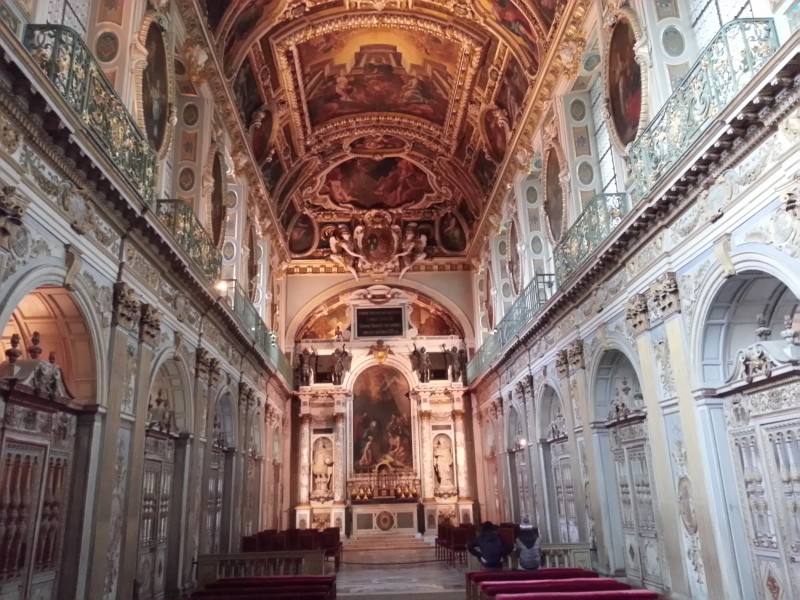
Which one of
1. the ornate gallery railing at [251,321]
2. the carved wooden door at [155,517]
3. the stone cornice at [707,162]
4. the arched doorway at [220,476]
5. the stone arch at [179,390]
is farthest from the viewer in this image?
the ornate gallery railing at [251,321]

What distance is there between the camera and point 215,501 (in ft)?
45.1

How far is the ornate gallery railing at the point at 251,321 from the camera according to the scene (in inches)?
566

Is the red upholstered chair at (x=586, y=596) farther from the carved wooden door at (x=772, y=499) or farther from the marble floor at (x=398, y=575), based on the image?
the marble floor at (x=398, y=575)

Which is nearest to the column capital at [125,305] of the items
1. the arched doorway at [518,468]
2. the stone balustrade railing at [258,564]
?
the stone balustrade railing at [258,564]

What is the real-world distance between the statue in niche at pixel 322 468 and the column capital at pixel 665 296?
1655 cm

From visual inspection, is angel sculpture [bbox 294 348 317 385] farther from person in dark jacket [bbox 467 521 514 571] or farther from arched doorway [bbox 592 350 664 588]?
person in dark jacket [bbox 467 521 514 571]

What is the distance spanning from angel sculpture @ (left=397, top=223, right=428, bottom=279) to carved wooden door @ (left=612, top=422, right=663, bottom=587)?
1431cm

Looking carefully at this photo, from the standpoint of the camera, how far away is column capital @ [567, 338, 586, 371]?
12133 millimetres

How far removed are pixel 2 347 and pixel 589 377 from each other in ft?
30.1

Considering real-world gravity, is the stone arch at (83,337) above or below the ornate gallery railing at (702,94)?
below

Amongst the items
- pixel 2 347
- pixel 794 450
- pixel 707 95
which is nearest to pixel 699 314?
pixel 794 450

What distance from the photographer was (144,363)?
913cm

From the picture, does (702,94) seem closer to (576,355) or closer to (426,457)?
(576,355)

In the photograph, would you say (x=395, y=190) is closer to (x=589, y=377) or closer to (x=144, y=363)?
(x=589, y=377)
